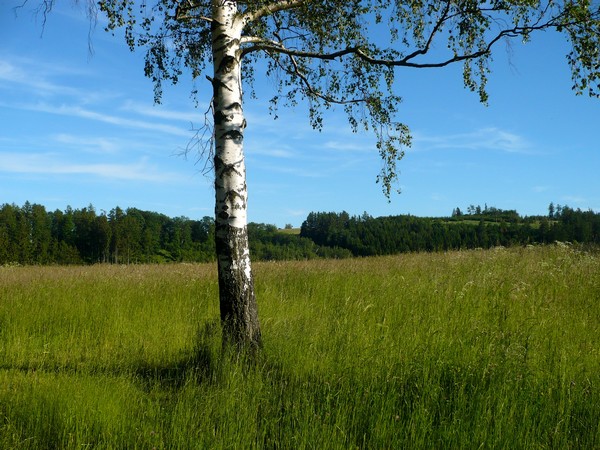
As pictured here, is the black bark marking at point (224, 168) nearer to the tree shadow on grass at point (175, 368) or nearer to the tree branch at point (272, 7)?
the tree shadow on grass at point (175, 368)

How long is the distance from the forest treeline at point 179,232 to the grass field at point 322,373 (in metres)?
43.0

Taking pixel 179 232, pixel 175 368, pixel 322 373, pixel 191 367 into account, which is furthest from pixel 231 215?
pixel 179 232

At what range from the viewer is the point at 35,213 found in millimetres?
81250

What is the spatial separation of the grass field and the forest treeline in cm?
4298

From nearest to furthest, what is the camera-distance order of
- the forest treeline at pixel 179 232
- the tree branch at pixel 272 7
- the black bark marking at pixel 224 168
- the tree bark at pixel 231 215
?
1. the tree bark at pixel 231 215
2. the black bark marking at pixel 224 168
3. the tree branch at pixel 272 7
4. the forest treeline at pixel 179 232

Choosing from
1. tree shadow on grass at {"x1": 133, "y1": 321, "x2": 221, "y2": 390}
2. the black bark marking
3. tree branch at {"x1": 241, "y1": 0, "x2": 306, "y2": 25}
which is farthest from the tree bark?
tree branch at {"x1": 241, "y1": 0, "x2": 306, "y2": 25}

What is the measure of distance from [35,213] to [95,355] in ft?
276

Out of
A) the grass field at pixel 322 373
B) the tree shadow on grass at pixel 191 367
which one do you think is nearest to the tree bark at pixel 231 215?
the tree shadow on grass at pixel 191 367

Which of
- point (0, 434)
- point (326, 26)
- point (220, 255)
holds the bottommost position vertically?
point (0, 434)

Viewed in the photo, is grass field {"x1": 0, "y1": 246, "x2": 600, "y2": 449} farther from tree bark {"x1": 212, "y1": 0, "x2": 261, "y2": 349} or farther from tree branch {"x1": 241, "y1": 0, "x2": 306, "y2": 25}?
tree branch {"x1": 241, "y1": 0, "x2": 306, "y2": 25}

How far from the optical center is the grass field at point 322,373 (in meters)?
4.14

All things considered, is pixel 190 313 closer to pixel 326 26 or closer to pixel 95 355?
pixel 95 355

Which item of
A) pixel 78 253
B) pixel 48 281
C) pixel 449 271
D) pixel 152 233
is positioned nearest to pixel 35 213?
pixel 78 253

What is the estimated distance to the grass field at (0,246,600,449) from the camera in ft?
13.6
